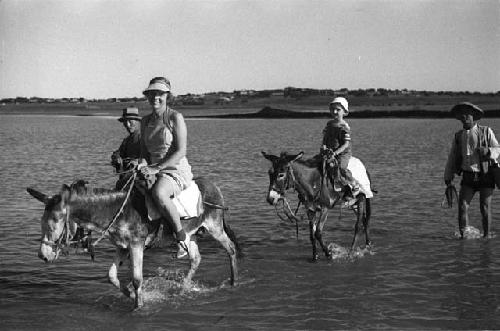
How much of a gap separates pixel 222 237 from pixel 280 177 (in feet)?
5.69

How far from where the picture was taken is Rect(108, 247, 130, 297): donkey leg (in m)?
8.96

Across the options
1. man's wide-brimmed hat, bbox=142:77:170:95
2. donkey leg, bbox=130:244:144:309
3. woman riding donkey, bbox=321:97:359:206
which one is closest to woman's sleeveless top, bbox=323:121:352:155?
woman riding donkey, bbox=321:97:359:206

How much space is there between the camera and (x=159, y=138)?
8828 mm

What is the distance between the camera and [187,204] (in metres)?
9.30

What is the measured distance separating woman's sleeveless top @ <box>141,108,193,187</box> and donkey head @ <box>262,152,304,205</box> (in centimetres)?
251

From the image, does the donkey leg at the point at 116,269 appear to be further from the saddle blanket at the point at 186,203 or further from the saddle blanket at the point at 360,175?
the saddle blanket at the point at 360,175

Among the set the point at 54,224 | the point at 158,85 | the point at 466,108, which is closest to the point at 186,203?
the point at 158,85

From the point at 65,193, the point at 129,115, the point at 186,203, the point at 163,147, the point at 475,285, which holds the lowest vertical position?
the point at 475,285

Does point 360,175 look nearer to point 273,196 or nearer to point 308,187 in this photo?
point 308,187

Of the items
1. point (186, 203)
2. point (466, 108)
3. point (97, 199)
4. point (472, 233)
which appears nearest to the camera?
point (97, 199)

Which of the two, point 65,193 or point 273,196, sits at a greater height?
point 65,193

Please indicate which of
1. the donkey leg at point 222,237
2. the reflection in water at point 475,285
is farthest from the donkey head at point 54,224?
the reflection in water at point 475,285

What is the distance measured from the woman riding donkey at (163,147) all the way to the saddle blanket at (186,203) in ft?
0.34

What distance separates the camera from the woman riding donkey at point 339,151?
12320 mm
